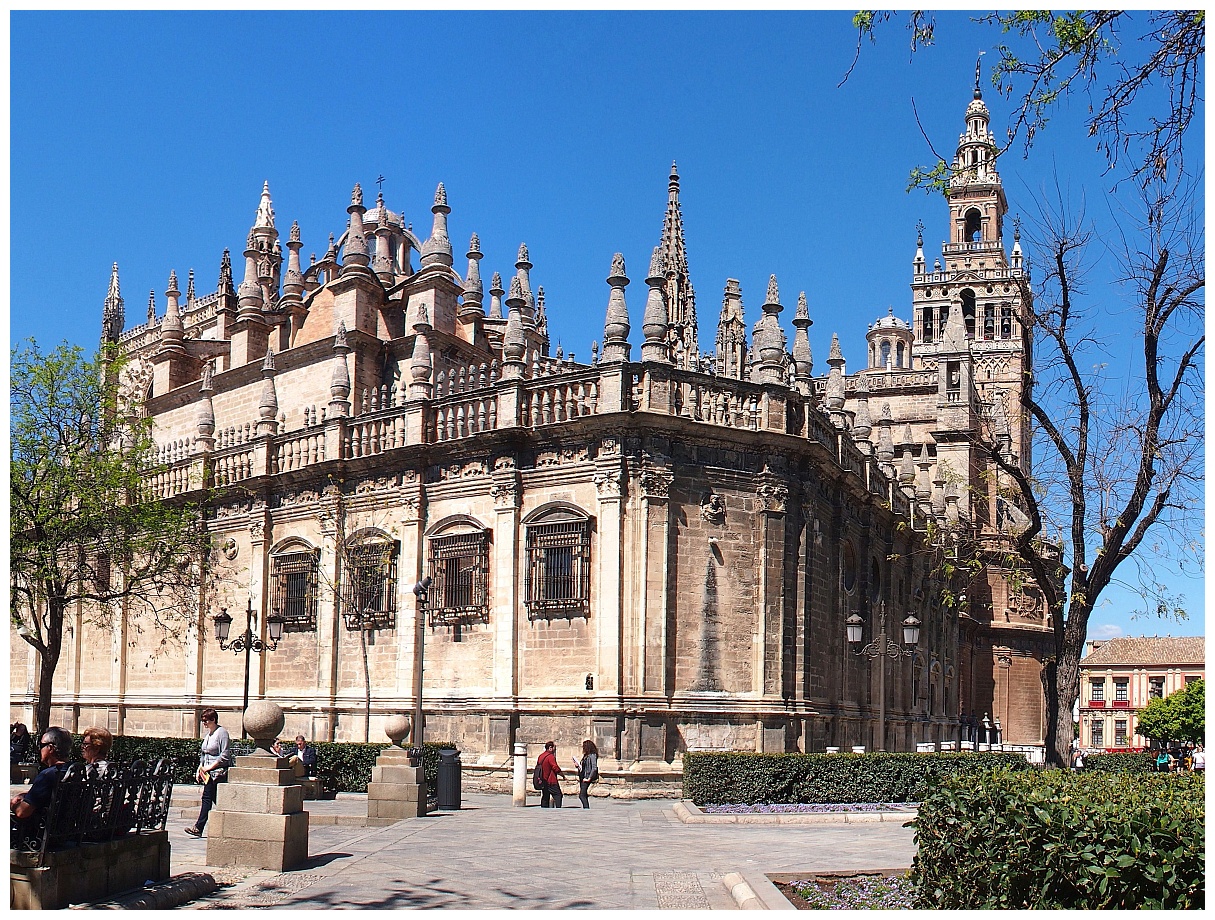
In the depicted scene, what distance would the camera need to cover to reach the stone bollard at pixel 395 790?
1819 centimetres

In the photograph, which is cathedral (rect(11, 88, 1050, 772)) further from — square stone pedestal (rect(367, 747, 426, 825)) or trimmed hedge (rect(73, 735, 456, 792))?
square stone pedestal (rect(367, 747, 426, 825))

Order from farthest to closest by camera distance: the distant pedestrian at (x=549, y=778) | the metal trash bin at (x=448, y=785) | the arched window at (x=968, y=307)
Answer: the arched window at (x=968, y=307), the distant pedestrian at (x=549, y=778), the metal trash bin at (x=448, y=785)

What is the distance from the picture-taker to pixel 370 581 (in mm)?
26906

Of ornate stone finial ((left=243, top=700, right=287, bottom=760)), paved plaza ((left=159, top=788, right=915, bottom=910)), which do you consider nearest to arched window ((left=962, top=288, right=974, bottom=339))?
paved plaza ((left=159, top=788, right=915, bottom=910))

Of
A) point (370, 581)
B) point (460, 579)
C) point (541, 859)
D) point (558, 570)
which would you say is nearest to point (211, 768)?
point (541, 859)

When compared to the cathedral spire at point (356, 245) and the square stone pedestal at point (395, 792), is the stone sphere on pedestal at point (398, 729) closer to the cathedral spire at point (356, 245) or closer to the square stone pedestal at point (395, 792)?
the square stone pedestal at point (395, 792)

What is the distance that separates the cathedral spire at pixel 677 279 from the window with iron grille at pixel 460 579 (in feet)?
76.5

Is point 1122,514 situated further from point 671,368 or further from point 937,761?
point 671,368

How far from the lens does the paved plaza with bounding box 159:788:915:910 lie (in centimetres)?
1121

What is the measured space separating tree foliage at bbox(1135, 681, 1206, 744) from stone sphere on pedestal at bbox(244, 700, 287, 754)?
7202cm

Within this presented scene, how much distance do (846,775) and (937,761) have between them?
1.96m

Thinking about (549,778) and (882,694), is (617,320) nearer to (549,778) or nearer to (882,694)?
(549,778)

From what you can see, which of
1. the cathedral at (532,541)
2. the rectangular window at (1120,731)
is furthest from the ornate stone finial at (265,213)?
the rectangular window at (1120,731)

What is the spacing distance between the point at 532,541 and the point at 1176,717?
2824 inches
